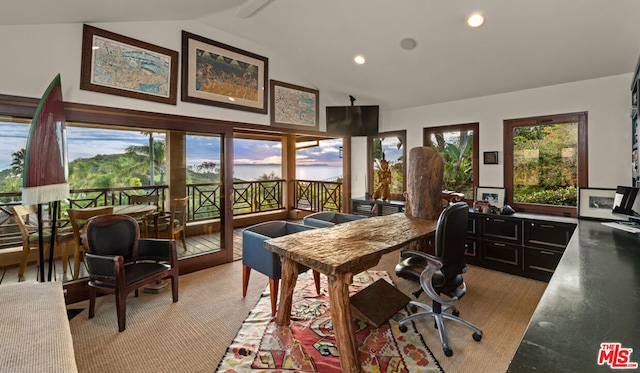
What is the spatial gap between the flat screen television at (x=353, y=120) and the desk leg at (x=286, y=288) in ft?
10.5

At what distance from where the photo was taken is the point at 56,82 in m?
2.29

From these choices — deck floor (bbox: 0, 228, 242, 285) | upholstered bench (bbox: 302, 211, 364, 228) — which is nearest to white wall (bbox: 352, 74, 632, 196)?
upholstered bench (bbox: 302, 211, 364, 228)

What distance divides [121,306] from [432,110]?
15.5ft

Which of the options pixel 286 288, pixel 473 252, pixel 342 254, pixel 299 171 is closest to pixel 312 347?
pixel 286 288

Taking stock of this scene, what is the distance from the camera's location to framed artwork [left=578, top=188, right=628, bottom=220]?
294 cm

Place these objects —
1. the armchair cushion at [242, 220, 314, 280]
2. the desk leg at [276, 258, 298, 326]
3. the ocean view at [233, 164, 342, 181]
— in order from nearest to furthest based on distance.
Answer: the desk leg at [276, 258, 298, 326], the armchair cushion at [242, 220, 314, 280], the ocean view at [233, 164, 342, 181]

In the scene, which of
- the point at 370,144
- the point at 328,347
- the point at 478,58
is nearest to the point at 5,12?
the point at 328,347

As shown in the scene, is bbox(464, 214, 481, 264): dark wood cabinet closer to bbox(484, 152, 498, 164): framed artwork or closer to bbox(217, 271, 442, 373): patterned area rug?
bbox(484, 152, 498, 164): framed artwork

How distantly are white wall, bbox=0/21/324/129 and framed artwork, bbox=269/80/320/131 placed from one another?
1209 mm

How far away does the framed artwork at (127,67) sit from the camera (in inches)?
110

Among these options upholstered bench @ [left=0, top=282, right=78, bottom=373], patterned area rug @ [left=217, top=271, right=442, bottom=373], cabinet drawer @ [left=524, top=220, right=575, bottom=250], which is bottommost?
patterned area rug @ [left=217, top=271, right=442, bottom=373]

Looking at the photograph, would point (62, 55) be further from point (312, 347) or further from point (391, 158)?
point (391, 158)

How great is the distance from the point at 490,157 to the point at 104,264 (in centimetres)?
473

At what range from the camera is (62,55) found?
2658 millimetres
